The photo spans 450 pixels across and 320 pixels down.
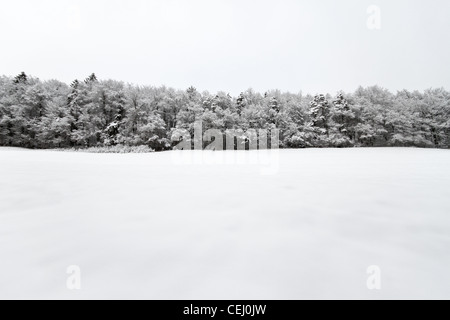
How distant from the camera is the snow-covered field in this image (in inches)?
37.5

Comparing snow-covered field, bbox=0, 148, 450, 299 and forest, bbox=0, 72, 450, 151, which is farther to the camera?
forest, bbox=0, 72, 450, 151

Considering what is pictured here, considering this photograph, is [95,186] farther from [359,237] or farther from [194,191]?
[359,237]

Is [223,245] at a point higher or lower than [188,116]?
lower

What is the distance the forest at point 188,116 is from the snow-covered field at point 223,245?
1445cm

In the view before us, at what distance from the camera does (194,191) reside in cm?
263

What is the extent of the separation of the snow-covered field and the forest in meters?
14.4

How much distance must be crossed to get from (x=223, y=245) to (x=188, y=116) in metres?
16.6

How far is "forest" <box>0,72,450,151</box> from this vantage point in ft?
56.4

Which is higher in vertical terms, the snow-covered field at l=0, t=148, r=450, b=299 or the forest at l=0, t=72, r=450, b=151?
the forest at l=0, t=72, r=450, b=151

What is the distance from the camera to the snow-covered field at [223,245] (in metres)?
0.95

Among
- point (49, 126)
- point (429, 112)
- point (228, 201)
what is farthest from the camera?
point (429, 112)

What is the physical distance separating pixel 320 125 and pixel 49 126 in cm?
2325

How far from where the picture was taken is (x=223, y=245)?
130cm
